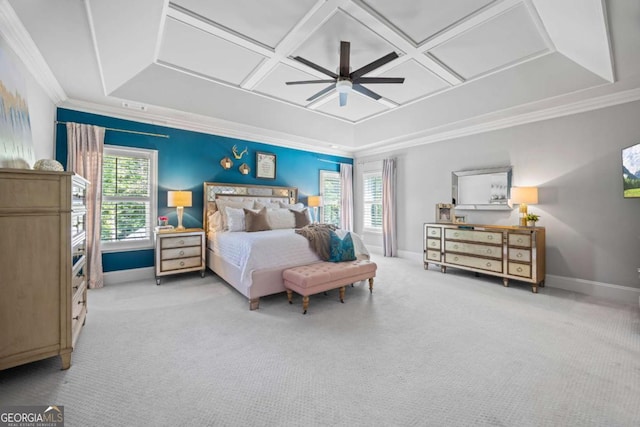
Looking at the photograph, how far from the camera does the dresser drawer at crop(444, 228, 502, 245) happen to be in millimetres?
4179

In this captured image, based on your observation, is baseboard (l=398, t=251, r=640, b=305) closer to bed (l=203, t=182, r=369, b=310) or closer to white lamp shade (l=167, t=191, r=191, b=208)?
bed (l=203, t=182, r=369, b=310)

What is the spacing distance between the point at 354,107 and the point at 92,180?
177 inches

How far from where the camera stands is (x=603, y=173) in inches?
145

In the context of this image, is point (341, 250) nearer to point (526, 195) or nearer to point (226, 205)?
point (226, 205)

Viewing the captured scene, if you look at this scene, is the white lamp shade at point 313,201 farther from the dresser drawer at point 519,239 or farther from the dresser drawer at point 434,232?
the dresser drawer at point 519,239

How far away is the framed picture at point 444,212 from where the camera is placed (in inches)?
199

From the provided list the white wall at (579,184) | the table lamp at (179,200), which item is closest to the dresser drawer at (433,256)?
the white wall at (579,184)

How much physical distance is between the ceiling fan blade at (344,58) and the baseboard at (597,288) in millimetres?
4305

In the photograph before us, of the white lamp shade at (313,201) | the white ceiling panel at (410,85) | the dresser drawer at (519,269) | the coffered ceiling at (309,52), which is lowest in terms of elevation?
the dresser drawer at (519,269)

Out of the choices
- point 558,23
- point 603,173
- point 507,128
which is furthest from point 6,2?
point 603,173

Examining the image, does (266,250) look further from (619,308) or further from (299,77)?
(619,308)

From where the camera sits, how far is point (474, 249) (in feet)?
14.6

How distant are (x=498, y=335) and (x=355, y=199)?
5.16m

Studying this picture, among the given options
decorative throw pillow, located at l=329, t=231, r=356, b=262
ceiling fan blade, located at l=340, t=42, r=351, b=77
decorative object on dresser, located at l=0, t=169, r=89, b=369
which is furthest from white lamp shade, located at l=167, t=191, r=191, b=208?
ceiling fan blade, located at l=340, t=42, r=351, b=77
